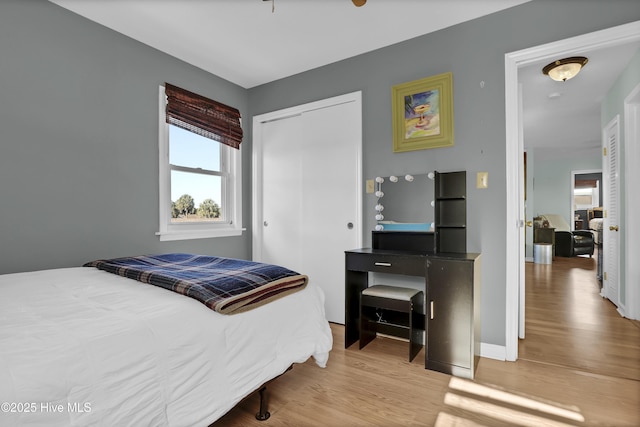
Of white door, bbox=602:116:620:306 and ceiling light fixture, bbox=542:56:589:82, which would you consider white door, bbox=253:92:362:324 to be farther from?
white door, bbox=602:116:620:306

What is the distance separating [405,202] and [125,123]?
2399 mm

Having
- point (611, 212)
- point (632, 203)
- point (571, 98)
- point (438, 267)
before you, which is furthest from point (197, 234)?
point (571, 98)

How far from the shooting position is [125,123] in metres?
2.65

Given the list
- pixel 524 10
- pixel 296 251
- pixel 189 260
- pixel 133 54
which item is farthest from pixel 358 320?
pixel 133 54

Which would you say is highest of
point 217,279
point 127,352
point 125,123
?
point 125,123

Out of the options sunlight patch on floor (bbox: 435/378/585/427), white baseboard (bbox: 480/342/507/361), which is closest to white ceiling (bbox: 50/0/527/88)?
white baseboard (bbox: 480/342/507/361)

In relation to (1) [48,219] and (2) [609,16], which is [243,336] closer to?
(1) [48,219]

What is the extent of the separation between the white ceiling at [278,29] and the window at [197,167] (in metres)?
0.43

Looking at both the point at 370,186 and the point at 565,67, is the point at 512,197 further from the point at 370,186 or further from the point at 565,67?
the point at 565,67

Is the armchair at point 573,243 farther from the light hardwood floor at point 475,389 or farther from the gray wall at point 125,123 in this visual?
the gray wall at point 125,123

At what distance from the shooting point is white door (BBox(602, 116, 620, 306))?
12.0ft

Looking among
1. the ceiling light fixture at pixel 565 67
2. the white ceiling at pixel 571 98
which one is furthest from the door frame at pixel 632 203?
the ceiling light fixture at pixel 565 67

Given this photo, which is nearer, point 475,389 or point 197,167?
point 475,389

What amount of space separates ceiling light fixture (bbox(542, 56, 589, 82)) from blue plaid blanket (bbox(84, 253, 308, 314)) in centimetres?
327
